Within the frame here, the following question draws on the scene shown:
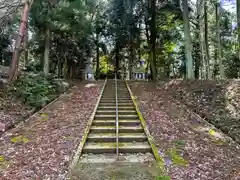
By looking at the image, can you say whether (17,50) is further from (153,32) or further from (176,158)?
(153,32)

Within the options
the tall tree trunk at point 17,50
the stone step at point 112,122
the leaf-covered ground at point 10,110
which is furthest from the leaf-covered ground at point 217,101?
the tall tree trunk at point 17,50

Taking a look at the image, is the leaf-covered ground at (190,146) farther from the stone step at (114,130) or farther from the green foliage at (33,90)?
the green foliage at (33,90)

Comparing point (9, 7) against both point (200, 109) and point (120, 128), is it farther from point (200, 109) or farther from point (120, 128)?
point (200, 109)

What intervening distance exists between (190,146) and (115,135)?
1963 millimetres

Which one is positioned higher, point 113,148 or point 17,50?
point 17,50

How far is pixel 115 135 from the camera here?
657cm

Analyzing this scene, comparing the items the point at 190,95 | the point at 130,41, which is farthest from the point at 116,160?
the point at 130,41

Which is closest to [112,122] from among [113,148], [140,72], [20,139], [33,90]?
[113,148]

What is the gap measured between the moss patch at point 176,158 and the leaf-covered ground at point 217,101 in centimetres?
183

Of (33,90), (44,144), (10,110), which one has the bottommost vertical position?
(44,144)

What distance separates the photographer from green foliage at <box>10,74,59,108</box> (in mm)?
8836

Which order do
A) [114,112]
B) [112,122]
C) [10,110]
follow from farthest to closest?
[114,112] < [10,110] < [112,122]

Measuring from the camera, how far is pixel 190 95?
9.91m

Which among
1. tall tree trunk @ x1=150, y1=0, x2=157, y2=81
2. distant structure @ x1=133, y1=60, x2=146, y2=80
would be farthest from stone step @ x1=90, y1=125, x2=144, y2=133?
distant structure @ x1=133, y1=60, x2=146, y2=80
